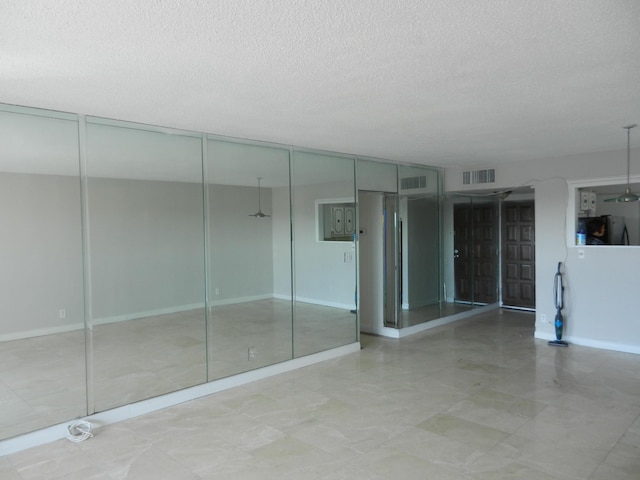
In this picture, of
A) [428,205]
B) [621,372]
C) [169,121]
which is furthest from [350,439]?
[428,205]

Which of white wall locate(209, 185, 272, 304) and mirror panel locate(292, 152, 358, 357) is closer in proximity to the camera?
white wall locate(209, 185, 272, 304)

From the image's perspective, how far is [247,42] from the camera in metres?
2.25

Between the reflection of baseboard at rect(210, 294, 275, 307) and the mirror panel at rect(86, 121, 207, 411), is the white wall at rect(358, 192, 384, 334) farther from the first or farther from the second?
the mirror panel at rect(86, 121, 207, 411)

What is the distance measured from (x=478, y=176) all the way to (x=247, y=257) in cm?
421

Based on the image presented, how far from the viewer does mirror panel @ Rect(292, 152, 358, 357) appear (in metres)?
5.55

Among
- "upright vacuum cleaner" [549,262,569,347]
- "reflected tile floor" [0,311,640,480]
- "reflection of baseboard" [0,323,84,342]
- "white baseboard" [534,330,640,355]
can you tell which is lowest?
"reflected tile floor" [0,311,640,480]

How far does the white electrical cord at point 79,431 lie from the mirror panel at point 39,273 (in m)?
0.11

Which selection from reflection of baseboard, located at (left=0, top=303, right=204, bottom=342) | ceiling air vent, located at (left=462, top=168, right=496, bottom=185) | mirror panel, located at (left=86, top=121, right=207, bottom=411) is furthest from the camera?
ceiling air vent, located at (left=462, top=168, right=496, bottom=185)

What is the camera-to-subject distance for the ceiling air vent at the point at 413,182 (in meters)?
6.92

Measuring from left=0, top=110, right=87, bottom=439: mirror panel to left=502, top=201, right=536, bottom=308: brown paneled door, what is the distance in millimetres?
7687

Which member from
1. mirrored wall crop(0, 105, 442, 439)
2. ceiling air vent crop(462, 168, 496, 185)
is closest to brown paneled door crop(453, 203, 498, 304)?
ceiling air vent crop(462, 168, 496, 185)

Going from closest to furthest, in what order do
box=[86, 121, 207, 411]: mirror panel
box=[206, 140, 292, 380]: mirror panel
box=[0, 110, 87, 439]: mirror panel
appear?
box=[0, 110, 87, 439]: mirror panel, box=[86, 121, 207, 411]: mirror panel, box=[206, 140, 292, 380]: mirror panel

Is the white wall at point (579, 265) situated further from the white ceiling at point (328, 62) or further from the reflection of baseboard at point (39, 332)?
the reflection of baseboard at point (39, 332)

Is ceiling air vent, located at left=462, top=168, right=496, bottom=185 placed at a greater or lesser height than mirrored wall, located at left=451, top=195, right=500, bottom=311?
greater
